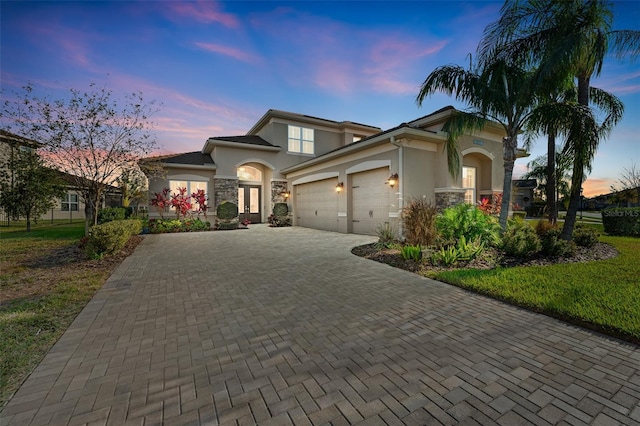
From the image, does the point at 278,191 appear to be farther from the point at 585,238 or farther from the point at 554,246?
the point at 585,238

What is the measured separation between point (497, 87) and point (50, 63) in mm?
14239

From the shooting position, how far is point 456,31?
364 inches

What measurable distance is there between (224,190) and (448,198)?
13.3m

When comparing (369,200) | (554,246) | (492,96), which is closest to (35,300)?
(369,200)

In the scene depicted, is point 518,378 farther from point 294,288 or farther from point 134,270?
point 134,270

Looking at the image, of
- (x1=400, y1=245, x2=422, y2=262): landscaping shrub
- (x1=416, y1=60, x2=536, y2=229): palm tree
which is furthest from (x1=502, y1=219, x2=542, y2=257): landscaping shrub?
(x1=400, y1=245, x2=422, y2=262): landscaping shrub

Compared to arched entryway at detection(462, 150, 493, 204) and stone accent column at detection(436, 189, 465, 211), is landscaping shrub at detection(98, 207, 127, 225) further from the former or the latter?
arched entryway at detection(462, 150, 493, 204)

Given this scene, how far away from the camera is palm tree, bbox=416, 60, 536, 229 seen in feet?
27.5

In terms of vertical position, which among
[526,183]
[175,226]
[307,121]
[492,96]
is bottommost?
[175,226]

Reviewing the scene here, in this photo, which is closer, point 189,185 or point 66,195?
point 66,195

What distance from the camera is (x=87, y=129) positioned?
980 centimetres

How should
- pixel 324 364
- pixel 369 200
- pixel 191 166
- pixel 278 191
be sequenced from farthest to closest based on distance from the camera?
pixel 278 191
pixel 191 166
pixel 369 200
pixel 324 364

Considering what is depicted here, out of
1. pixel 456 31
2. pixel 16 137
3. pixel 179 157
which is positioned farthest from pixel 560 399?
pixel 179 157

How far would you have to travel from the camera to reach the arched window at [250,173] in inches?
787
